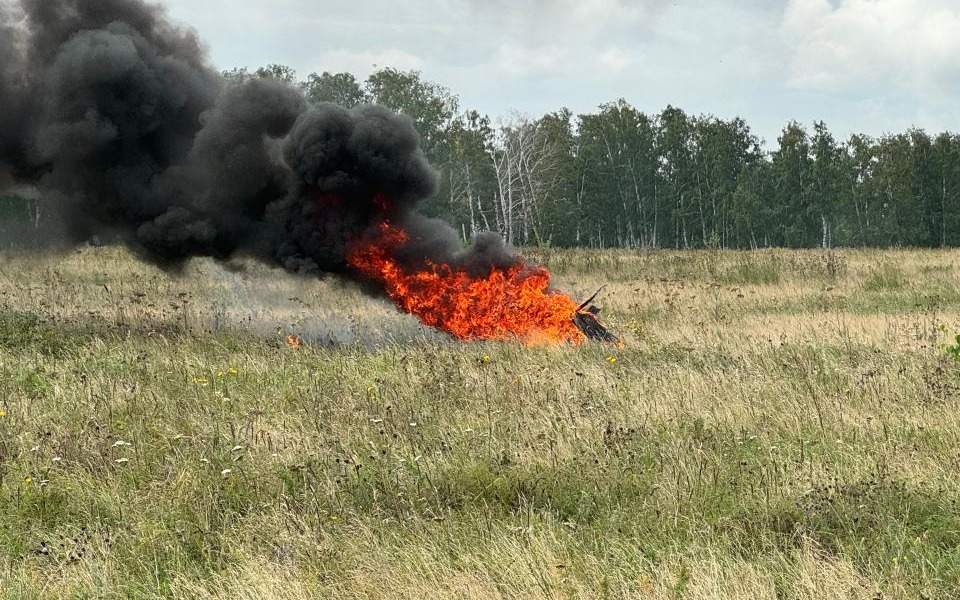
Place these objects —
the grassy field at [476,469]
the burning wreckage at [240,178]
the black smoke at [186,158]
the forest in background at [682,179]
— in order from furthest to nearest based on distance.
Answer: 1. the forest in background at [682,179]
2. the black smoke at [186,158]
3. the burning wreckage at [240,178]
4. the grassy field at [476,469]

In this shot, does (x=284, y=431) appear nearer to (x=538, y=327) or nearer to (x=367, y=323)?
(x=538, y=327)

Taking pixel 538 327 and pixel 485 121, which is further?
pixel 485 121

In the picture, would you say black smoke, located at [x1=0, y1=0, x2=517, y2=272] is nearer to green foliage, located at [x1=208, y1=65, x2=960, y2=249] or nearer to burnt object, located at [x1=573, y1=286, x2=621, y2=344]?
burnt object, located at [x1=573, y1=286, x2=621, y2=344]

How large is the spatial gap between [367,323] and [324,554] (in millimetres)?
10786

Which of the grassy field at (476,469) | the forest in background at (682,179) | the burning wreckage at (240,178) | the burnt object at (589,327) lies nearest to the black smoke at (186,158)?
the burning wreckage at (240,178)

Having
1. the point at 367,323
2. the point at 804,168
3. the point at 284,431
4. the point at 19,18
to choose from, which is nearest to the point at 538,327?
the point at 367,323

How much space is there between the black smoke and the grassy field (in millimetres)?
2093

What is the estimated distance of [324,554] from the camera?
16.0 ft

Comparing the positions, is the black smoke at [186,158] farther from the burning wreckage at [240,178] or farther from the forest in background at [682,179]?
A: the forest in background at [682,179]

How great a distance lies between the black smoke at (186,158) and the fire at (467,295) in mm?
235

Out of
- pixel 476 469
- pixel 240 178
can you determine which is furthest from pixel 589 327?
pixel 476 469

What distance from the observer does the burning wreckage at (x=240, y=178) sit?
12836 mm

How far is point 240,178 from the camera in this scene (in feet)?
43.8

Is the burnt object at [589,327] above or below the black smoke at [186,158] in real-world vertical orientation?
below
